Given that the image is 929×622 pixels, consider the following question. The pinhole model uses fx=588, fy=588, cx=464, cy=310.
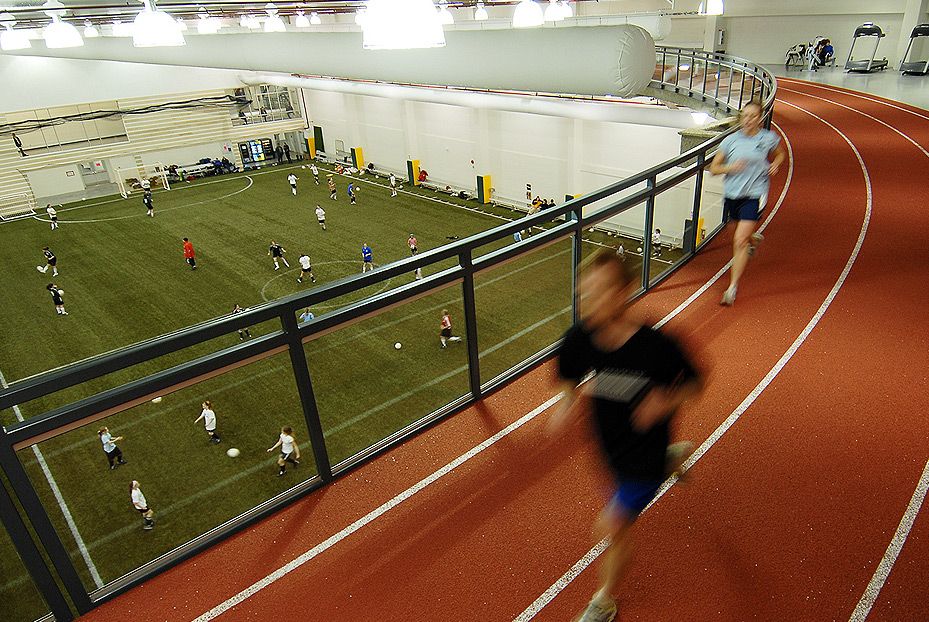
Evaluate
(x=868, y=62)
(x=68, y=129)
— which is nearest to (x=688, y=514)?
(x=868, y=62)

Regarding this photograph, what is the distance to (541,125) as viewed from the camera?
86.8ft

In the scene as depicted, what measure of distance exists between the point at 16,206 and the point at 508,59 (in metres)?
37.5

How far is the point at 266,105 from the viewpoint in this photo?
41.8 m

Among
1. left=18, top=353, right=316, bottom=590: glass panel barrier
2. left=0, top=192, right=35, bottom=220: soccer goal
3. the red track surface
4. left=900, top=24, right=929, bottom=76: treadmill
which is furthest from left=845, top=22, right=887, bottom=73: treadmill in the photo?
left=0, top=192, right=35, bottom=220: soccer goal

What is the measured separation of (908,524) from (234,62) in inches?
438

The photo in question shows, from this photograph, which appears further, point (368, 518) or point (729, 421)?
point (729, 421)

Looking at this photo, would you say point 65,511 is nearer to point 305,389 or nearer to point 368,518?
point 305,389

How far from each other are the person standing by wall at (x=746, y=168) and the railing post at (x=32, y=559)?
6.25 meters

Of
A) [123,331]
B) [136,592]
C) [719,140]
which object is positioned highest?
[719,140]

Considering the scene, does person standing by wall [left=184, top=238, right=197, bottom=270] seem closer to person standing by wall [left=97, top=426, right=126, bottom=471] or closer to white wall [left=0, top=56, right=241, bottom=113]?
person standing by wall [left=97, top=426, right=126, bottom=471]

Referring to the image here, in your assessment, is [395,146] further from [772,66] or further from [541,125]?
[772,66]

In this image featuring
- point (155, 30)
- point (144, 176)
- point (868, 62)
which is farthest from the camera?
point (144, 176)

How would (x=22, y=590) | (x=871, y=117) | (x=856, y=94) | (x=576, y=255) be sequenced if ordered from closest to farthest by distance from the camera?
1. (x=22, y=590)
2. (x=576, y=255)
3. (x=871, y=117)
4. (x=856, y=94)

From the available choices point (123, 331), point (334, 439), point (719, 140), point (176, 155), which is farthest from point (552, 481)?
point (176, 155)
